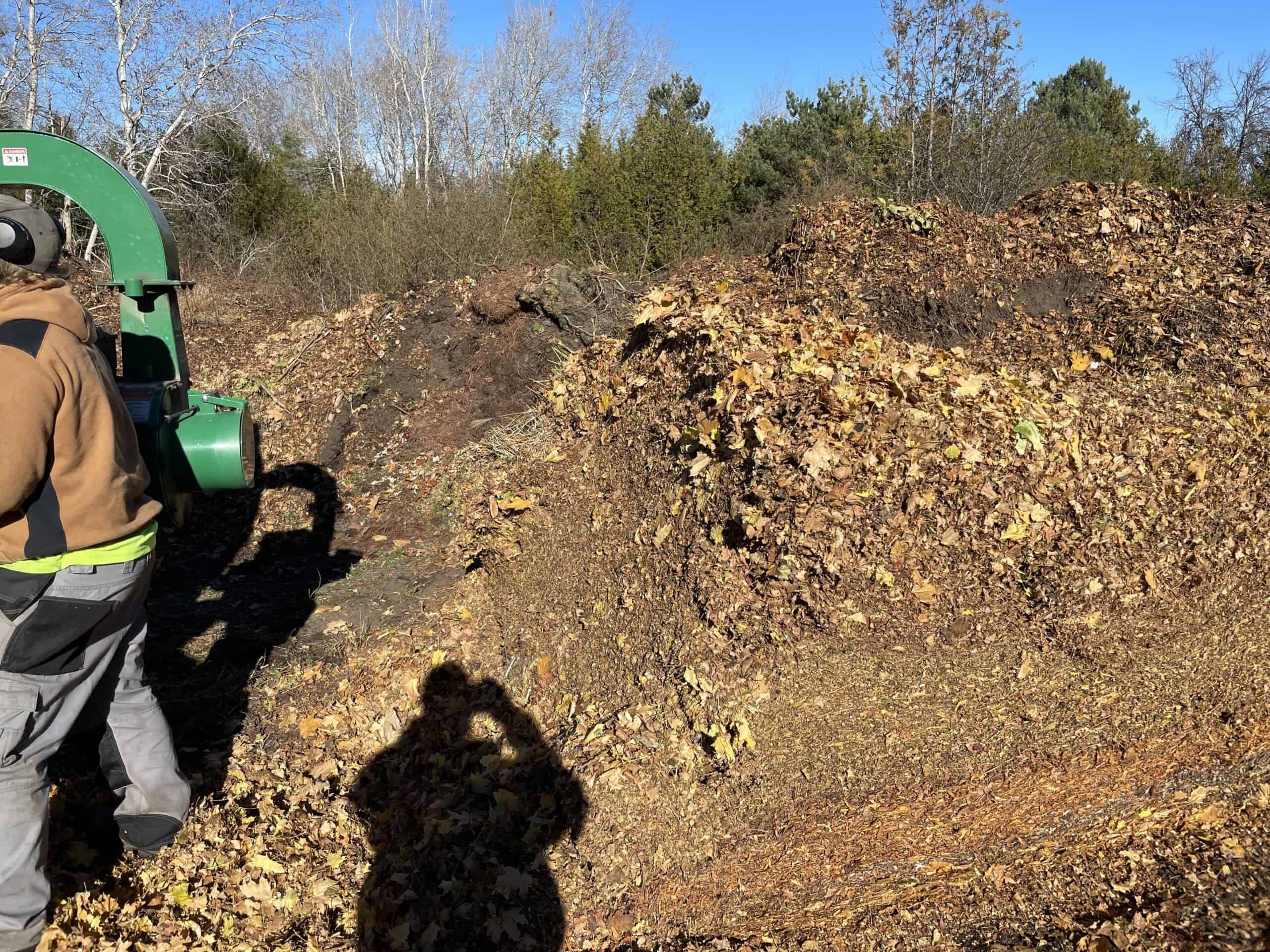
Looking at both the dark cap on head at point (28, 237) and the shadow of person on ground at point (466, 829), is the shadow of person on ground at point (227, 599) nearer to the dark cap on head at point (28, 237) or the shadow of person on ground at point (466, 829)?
the shadow of person on ground at point (466, 829)

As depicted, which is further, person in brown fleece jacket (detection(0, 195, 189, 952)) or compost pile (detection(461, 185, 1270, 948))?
compost pile (detection(461, 185, 1270, 948))

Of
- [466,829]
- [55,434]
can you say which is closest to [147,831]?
[466,829]

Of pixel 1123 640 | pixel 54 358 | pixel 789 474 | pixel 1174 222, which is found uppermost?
pixel 1174 222

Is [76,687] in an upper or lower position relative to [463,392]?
lower

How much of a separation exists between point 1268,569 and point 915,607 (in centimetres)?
184

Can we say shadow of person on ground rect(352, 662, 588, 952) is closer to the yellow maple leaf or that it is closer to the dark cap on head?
the yellow maple leaf

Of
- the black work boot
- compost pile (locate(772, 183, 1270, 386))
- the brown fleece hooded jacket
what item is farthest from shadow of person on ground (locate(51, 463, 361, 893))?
compost pile (locate(772, 183, 1270, 386))

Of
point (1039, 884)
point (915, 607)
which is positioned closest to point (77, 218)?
point (915, 607)

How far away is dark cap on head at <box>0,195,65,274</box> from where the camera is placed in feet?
7.45

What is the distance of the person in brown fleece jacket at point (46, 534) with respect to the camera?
2074 millimetres

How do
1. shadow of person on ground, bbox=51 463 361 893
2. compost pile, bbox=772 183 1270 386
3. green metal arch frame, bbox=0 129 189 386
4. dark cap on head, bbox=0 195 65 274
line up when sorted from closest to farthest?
dark cap on head, bbox=0 195 65 274 → green metal arch frame, bbox=0 129 189 386 → shadow of person on ground, bbox=51 463 361 893 → compost pile, bbox=772 183 1270 386

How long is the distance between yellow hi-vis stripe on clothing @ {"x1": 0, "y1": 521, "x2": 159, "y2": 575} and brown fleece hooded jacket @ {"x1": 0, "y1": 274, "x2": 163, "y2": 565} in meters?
0.03

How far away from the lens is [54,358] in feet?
6.91

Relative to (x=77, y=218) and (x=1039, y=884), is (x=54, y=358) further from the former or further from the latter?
(x=77, y=218)
